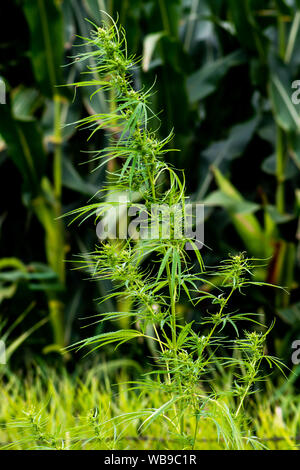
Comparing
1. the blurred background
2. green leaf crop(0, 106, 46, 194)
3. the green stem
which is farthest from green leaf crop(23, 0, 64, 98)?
the green stem

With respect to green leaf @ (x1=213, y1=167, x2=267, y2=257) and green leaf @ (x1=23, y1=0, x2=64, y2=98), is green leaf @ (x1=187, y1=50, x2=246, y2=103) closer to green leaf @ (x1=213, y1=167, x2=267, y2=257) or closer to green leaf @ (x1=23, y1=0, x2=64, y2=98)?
green leaf @ (x1=213, y1=167, x2=267, y2=257)

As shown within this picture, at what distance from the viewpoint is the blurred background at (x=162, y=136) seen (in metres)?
1.50

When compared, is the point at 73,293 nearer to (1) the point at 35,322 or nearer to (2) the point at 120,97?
(1) the point at 35,322

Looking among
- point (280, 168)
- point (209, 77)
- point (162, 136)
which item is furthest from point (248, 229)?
point (209, 77)

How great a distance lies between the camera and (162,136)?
152 centimetres

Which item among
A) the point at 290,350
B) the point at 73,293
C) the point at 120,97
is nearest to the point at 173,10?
the point at 73,293

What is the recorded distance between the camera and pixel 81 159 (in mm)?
1809

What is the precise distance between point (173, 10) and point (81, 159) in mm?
549

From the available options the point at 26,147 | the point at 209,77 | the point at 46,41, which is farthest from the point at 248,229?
the point at 46,41

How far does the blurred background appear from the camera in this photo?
1495 millimetres

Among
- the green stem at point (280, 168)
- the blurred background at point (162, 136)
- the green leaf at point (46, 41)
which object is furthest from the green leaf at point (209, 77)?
the green leaf at point (46, 41)

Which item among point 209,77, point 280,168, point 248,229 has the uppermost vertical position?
point 209,77

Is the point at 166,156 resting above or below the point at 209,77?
below

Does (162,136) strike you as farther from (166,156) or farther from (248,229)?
(248,229)
